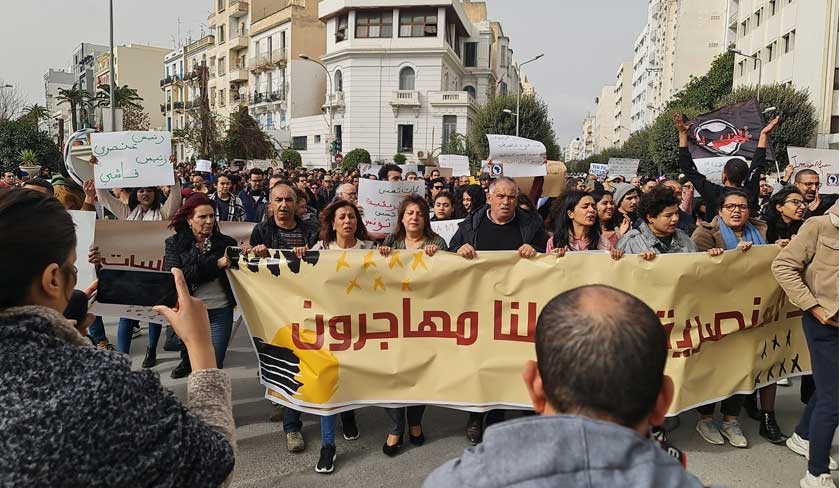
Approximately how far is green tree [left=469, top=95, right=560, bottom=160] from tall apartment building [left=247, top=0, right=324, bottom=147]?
15661 mm

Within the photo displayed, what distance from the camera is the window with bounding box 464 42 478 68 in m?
57.4

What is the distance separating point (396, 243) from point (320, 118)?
155ft

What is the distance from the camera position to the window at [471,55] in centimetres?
5738

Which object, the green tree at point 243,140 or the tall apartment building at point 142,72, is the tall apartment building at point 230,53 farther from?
the tall apartment building at point 142,72

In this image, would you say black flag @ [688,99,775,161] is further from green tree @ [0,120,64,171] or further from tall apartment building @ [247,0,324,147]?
tall apartment building @ [247,0,324,147]

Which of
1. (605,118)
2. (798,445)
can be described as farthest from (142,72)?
(605,118)

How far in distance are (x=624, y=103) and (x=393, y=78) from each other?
77.6m

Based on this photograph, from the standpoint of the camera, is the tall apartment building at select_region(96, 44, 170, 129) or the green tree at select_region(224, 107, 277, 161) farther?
the tall apartment building at select_region(96, 44, 170, 129)

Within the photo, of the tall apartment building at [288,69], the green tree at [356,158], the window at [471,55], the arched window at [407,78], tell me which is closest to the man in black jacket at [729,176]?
the green tree at [356,158]

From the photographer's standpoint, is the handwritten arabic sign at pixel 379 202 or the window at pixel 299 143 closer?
the handwritten arabic sign at pixel 379 202

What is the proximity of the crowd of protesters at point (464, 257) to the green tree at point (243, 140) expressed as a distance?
36.7m

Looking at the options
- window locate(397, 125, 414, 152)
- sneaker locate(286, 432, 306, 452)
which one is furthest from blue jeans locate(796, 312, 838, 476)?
window locate(397, 125, 414, 152)

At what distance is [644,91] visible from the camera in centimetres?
9000

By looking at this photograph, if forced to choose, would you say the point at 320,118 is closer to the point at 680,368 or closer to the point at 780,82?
the point at 780,82
